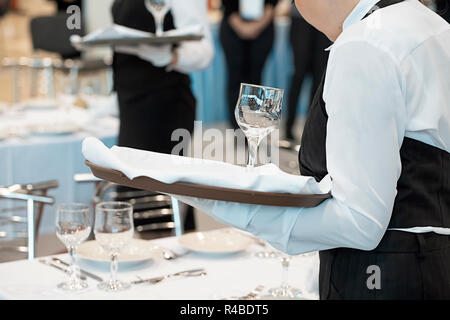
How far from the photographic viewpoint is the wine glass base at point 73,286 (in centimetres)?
168

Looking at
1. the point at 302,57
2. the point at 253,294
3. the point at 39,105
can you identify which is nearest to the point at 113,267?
the point at 253,294

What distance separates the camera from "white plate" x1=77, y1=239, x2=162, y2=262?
1858 mm

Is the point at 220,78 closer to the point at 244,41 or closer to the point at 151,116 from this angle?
the point at 244,41

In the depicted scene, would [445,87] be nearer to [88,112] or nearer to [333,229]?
[333,229]

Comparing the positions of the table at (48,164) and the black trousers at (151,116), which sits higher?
the black trousers at (151,116)

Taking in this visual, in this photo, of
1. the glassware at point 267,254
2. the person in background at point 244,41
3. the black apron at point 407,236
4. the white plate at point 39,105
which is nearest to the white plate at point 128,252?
the glassware at point 267,254

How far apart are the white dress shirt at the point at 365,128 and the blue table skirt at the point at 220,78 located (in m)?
5.78

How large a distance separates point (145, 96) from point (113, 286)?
5.39 feet

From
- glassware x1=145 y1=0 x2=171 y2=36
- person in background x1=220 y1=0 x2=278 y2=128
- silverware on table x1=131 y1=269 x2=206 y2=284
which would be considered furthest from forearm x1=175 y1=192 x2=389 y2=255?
person in background x1=220 y1=0 x2=278 y2=128

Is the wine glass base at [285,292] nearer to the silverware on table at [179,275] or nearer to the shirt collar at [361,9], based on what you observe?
the silverware on table at [179,275]

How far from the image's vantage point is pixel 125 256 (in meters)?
1.90

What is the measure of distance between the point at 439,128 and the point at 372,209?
8.0 inches

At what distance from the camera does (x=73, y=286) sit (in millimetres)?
1692
